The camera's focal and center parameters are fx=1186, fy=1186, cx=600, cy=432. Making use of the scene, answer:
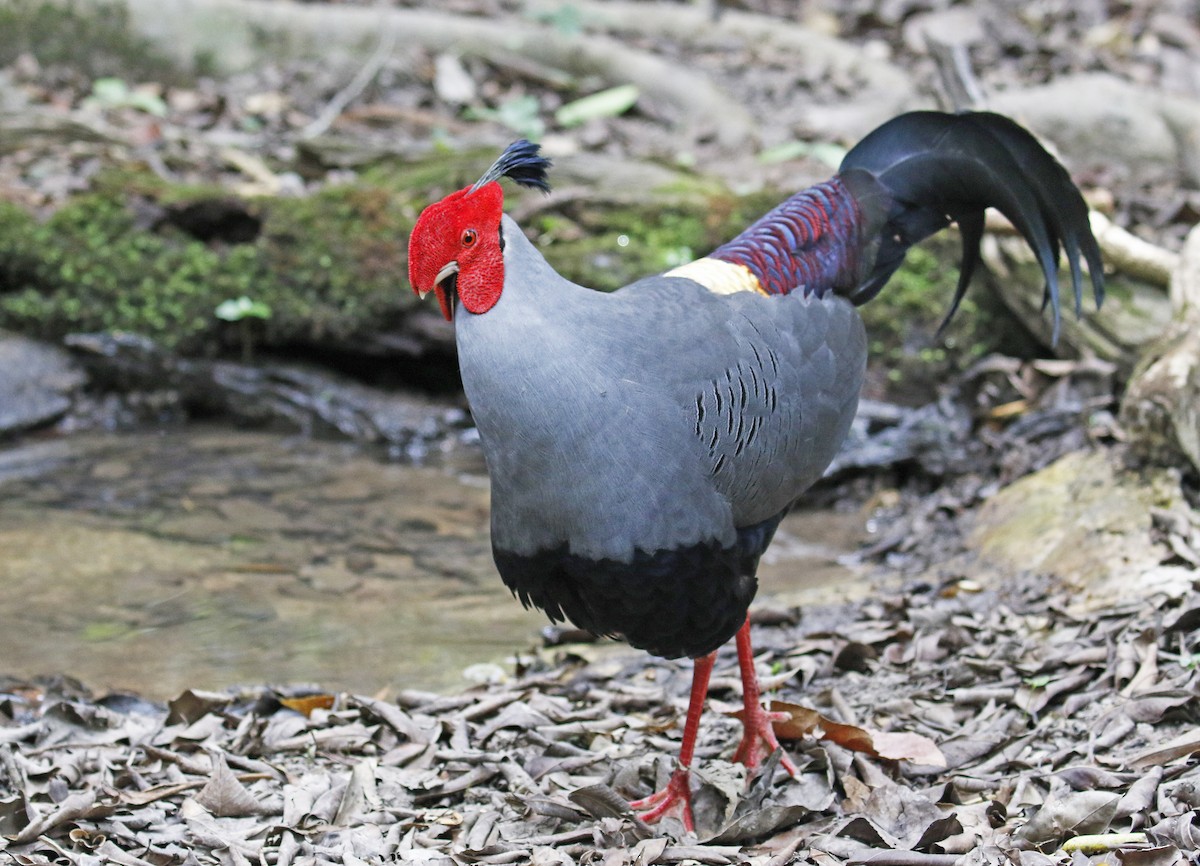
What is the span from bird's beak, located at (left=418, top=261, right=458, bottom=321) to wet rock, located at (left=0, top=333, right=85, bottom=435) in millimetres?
4657

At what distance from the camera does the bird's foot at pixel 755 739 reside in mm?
3422

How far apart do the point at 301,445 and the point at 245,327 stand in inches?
34.7

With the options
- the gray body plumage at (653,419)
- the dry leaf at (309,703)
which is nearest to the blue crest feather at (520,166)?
the gray body plumage at (653,419)

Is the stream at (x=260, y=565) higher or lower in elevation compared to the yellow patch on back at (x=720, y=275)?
lower

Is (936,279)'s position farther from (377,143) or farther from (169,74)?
(169,74)

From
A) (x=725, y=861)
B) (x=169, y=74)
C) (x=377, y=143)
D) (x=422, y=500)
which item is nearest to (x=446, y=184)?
(x=377, y=143)

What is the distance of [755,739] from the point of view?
3.45 m

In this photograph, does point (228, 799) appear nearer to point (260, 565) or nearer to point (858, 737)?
point (858, 737)

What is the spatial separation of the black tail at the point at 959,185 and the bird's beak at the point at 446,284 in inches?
58.2

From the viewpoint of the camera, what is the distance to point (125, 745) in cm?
350

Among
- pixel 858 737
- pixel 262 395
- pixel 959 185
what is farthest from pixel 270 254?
pixel 858 737


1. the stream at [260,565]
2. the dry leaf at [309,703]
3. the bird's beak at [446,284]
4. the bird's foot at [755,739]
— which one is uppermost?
the bird's beak at [446,284]

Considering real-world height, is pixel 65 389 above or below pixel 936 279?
below

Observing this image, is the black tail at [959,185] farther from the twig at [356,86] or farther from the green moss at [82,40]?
the green moss at [82,40]
